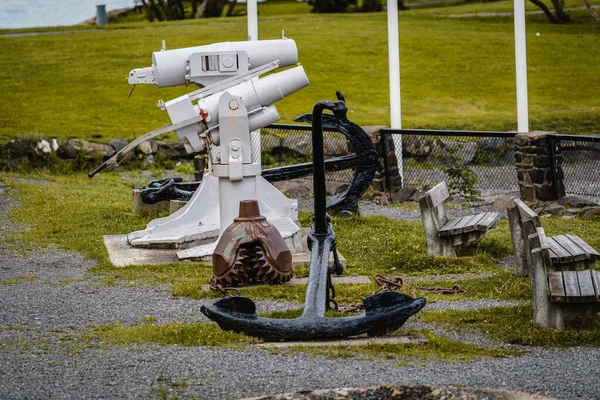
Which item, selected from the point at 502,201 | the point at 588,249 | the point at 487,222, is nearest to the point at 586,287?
the point at 588,249

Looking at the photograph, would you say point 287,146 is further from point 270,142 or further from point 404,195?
point 404,195

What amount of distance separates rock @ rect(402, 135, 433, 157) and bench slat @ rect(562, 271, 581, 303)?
893 centimetres

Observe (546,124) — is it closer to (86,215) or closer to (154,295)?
(86,215)

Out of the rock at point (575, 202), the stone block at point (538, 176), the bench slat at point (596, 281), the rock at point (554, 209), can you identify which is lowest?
the rock at point (554, 209)

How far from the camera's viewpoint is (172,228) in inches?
397

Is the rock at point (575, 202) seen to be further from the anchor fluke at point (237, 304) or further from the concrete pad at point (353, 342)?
the anchor fluke at point (237, 304)

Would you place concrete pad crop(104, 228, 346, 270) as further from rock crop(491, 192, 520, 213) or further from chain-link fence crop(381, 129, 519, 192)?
chain-link fence crop(381, 129, 519, 192)

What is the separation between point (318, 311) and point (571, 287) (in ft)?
5.60

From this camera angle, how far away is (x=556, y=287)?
250 inches

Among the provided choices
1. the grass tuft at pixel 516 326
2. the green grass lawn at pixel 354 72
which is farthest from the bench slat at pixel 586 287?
the green grass lawn at pixel 354 72

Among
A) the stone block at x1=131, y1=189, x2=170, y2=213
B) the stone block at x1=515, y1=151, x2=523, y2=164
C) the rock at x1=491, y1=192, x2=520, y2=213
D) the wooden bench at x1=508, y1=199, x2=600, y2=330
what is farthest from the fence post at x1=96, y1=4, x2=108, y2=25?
the wooden bench at x1=508, y1=199, x2=600, y2=330

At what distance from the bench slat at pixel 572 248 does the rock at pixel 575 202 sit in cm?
435

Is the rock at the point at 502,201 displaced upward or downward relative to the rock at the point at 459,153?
downward

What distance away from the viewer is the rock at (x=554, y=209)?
12070 mm
